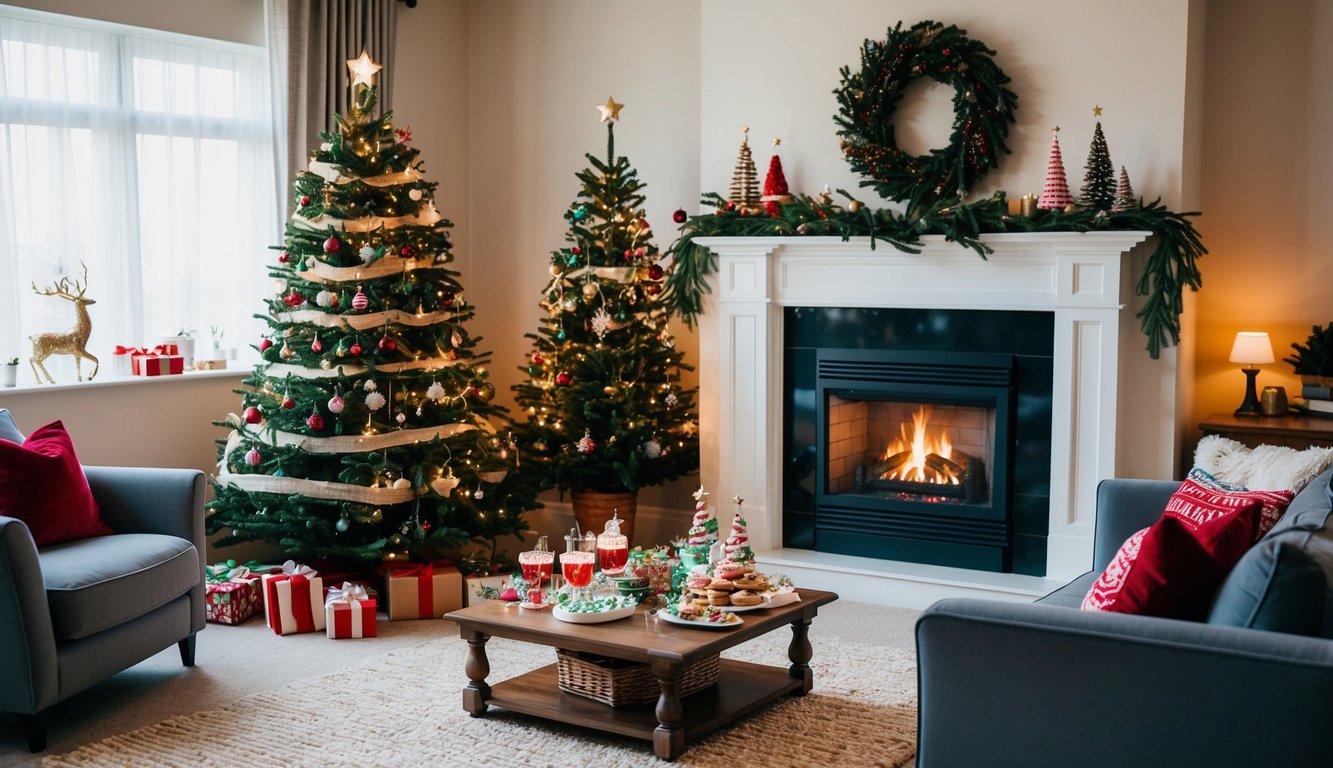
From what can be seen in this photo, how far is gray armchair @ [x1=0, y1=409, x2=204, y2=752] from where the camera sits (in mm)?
3355

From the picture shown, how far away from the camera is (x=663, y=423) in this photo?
219 inches

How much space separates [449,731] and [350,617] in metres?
1.12

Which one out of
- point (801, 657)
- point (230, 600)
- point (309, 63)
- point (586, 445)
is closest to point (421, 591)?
point (230, 600)

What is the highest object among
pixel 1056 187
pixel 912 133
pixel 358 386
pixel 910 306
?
pixel 912 133

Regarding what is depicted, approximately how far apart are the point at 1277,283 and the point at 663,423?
2.63 metres

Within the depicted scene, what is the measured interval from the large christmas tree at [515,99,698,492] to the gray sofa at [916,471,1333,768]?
3.04 metres

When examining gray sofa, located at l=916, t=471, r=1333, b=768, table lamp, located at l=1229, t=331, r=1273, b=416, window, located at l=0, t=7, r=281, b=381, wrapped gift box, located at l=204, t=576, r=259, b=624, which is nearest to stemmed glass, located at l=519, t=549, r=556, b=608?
gray sofa, located at l=916, t=471, r=1333, b=768

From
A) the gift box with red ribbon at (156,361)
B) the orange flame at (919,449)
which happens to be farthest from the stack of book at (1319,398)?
the gift box with red ribbon at (156,361)

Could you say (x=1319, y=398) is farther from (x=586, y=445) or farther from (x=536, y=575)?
(x=536, y=575)

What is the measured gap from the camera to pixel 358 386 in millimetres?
4871

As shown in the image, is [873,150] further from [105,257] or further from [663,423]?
[105,257]

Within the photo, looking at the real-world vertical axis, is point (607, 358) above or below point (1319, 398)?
above

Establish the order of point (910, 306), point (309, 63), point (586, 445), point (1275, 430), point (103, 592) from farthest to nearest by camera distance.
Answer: point (309, 63)
point (586, 445)
point (910, 306)
point (1275, 430)
point (103, 592)

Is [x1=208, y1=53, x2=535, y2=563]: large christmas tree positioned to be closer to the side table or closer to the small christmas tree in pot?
the small christmas tree in pot
